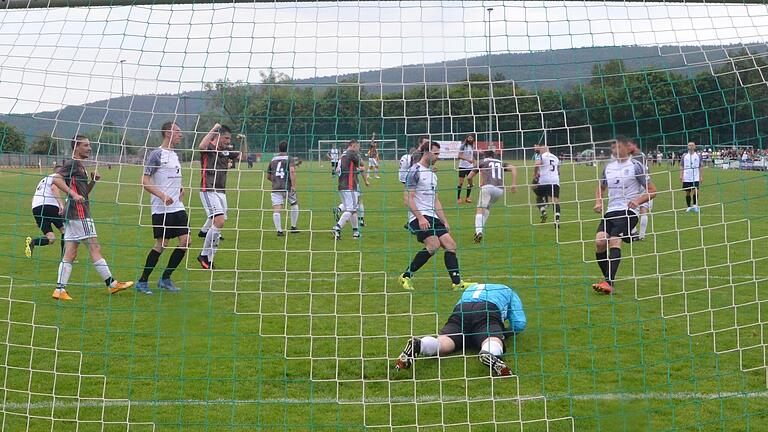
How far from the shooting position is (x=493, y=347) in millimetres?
6285

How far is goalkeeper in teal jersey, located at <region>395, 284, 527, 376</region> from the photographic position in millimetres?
6336

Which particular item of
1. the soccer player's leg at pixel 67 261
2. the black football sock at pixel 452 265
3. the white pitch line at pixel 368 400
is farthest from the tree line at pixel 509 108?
the black football sock at pixel 452 265

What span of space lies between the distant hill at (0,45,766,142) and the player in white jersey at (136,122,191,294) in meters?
0.20

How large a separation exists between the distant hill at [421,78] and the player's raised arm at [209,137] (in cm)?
15

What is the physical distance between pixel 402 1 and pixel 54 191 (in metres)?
4.90

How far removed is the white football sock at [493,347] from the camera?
625 cm

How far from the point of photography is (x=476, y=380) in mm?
6305

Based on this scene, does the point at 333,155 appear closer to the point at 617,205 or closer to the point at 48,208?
the point at 617,205

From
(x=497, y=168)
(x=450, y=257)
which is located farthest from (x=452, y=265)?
(x=497, y=168)

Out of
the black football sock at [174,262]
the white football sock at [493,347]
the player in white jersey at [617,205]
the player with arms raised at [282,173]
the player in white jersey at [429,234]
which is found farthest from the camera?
the black football sock at [174,262]

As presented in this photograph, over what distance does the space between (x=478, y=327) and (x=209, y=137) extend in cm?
284

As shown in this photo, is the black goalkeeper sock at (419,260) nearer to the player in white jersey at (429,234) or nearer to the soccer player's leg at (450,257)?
the player in white jersey at (429,234)

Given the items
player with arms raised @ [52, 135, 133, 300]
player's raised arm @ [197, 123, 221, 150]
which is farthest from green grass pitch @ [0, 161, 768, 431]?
player's raised arm @ [197, 123, 221, 150]

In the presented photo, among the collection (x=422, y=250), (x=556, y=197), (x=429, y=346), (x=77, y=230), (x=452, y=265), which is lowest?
(x=429, y=346)
